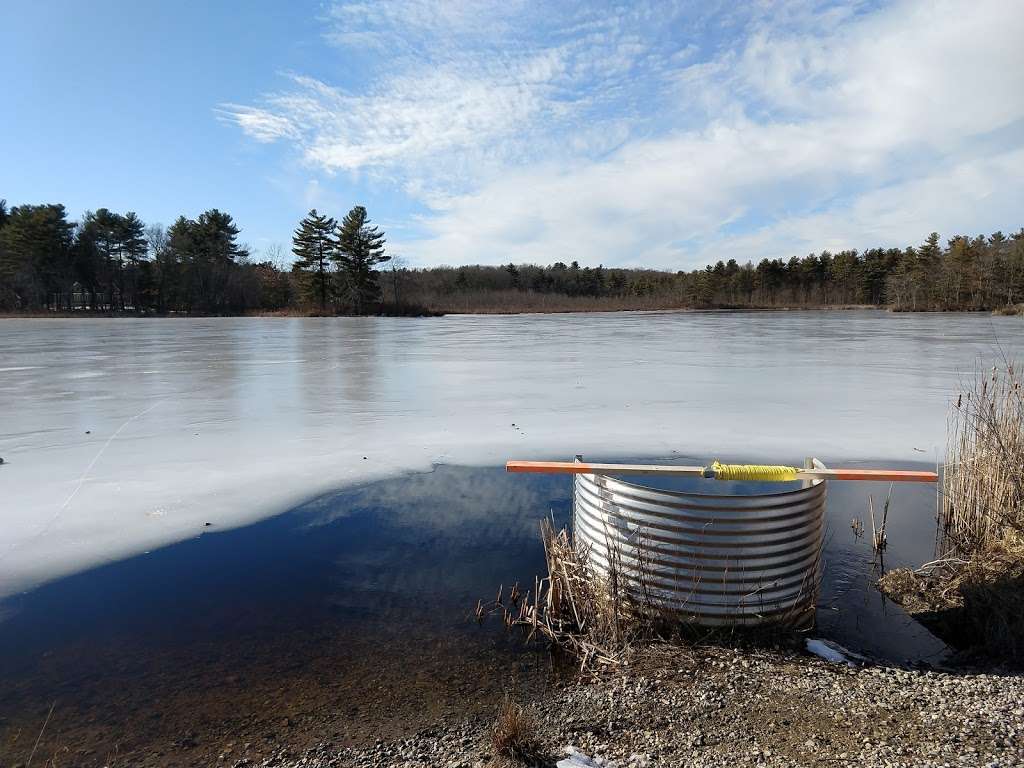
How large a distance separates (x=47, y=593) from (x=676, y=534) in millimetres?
3285

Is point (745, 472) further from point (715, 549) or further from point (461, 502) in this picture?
point (461, 502)

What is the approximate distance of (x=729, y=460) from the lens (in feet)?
17.4

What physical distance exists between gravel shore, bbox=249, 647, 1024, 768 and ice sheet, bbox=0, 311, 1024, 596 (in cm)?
270

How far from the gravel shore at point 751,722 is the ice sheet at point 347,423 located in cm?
270

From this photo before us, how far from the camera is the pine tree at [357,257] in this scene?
4684 cm

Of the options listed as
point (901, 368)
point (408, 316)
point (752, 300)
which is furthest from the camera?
point (752, 300)

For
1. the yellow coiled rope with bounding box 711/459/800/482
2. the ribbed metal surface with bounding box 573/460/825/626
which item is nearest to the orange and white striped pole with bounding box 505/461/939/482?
the yellow coiled rope with bounding box 711/459/800/482

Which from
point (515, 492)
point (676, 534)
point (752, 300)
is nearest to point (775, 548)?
point (676, 534)

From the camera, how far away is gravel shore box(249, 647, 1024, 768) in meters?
2.06

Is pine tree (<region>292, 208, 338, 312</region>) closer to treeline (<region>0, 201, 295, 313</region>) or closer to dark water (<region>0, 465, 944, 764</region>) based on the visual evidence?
treeline (<region>0, 201, 295, 313</region>)

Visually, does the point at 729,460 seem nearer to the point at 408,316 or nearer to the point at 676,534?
the point at 676,534

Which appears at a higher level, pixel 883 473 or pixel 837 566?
pixel 883 473

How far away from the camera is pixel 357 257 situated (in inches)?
1849

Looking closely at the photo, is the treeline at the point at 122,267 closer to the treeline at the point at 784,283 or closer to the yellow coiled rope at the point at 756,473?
the treeline at the point at 784,283
